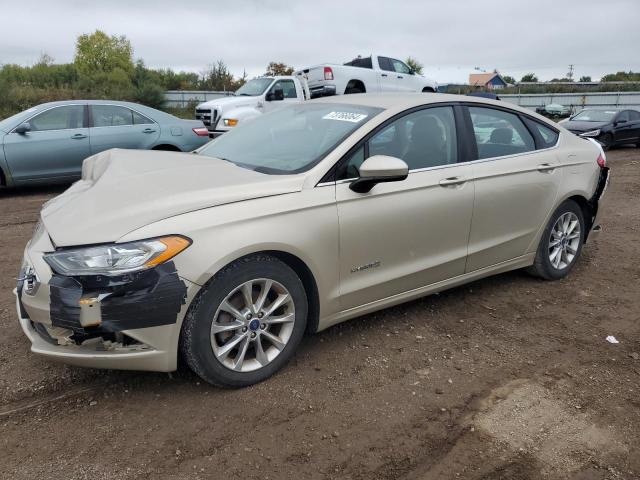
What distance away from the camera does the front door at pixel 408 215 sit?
126 inches

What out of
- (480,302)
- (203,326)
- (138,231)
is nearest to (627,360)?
(480,302)

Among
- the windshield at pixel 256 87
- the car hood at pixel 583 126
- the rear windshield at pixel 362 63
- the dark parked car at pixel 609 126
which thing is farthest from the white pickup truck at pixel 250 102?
the dark parked car at pixel 609 126

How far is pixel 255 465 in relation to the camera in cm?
238

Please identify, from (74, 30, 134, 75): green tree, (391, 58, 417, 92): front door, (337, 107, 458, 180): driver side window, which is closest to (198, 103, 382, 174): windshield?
(337, 107, 458, 180): driver side window

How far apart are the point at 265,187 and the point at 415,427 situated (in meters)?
1.48

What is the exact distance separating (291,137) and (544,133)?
7.40ft

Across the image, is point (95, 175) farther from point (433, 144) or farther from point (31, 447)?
point (433, 144)

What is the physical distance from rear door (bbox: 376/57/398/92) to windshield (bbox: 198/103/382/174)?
13.5 m

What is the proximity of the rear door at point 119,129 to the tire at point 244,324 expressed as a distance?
654 centimetres

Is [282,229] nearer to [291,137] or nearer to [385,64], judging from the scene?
[291,137]

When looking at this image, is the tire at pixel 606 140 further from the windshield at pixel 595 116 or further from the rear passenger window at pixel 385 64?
the rear passenger window at pixel 385 64

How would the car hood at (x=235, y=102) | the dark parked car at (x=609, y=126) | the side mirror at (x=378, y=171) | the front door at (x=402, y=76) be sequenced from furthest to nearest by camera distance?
the front door at (x=402, y=76) < the dark parked car at (x=609, y=126) < the car hood at (x=235, y=102) < the side mirror at (x=378, y=171)

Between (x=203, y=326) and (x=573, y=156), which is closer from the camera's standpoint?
(x=203, y=326)

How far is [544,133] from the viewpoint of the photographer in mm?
4520
